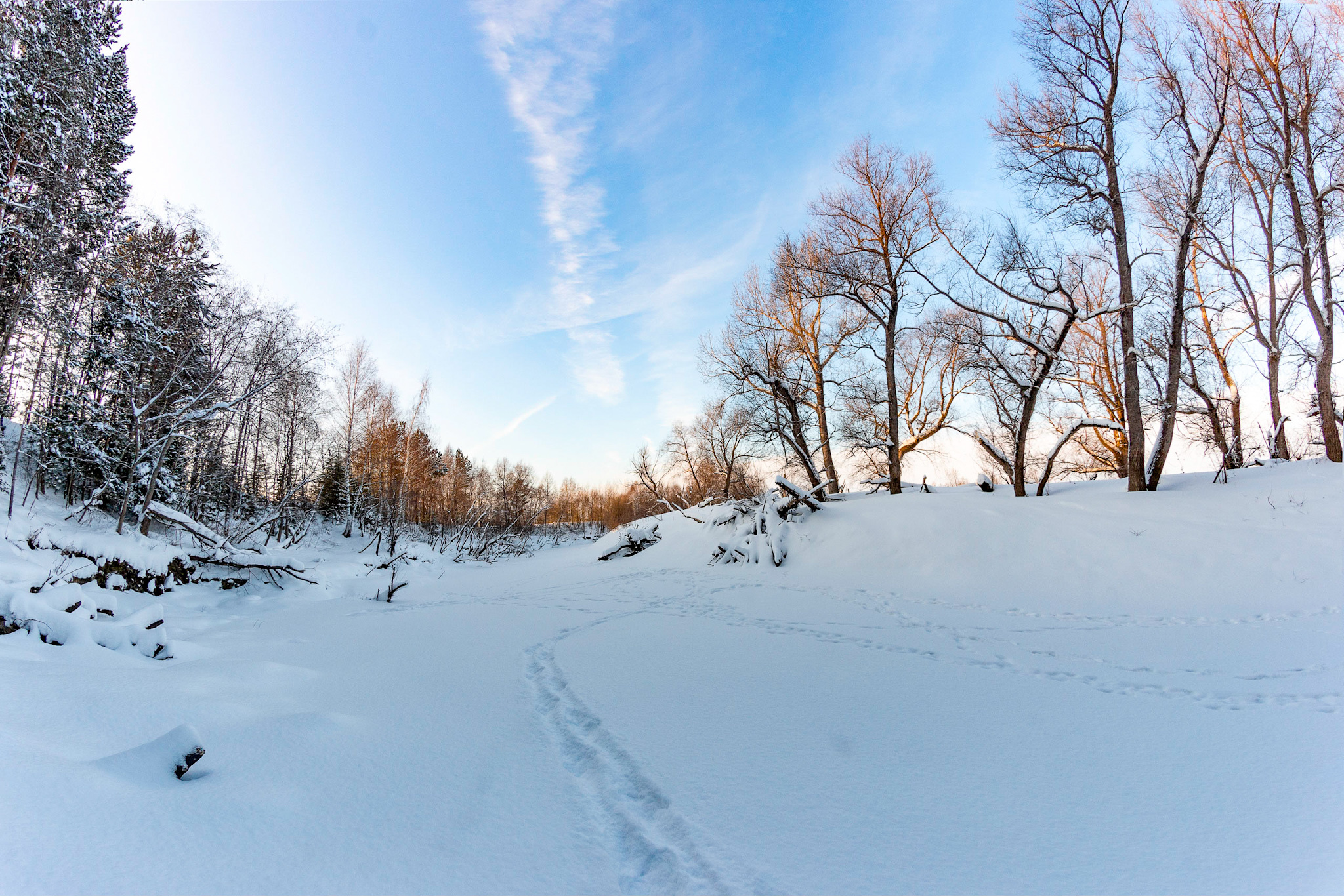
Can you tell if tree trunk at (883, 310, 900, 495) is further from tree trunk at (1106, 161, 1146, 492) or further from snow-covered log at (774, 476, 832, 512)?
tree trunk at (1106, 161, 1146, 492)

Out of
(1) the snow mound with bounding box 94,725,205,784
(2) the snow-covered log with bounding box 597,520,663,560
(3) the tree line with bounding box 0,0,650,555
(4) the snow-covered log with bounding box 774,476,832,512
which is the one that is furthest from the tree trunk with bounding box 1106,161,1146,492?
(3) the tree line with bounding box 0,0,650,555

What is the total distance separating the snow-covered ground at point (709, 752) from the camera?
1.48 metres

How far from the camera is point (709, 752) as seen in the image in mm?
2354

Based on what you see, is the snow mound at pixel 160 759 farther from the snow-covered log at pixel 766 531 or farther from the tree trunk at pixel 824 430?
the tree trunk at pixel 824 430

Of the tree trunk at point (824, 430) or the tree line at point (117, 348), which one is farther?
the tree trunk at point (824, 430)

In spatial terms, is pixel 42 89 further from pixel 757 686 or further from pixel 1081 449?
pixel 1081 449

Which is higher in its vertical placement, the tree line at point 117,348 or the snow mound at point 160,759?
the tree line at point 117,348

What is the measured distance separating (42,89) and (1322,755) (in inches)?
615

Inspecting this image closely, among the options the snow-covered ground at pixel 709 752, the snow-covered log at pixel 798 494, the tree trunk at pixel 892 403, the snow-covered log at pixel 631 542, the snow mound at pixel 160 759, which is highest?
the tree trunk at pixel 892 403

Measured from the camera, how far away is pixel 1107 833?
1722 mm

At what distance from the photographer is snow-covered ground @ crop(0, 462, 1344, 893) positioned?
148 centimetres

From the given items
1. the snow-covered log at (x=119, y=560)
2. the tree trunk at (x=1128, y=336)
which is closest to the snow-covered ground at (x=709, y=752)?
the snow-covered log at (x=119, y=560)

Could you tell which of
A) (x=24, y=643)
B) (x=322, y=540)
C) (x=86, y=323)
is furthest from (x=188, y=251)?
(x=24, y=643)

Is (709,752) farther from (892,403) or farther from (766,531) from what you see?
(892,403)
